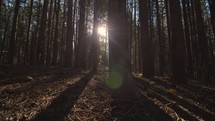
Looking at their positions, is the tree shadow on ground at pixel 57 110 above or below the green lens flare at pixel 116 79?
below

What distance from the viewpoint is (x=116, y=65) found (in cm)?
473

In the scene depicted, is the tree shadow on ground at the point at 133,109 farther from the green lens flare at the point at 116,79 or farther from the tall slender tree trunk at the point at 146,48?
the tall slender tree trunk at the point at 146,48

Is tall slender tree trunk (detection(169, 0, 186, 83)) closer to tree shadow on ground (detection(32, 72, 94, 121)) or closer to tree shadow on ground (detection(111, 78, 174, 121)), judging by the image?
tree shadow on ground (detection(111, 78, 174, 121))

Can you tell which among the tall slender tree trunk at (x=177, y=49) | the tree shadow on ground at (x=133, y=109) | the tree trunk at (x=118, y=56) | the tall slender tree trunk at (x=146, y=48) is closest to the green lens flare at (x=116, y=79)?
the tree trunk at (x=118, y=56)

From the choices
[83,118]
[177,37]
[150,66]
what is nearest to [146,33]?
[150,66]

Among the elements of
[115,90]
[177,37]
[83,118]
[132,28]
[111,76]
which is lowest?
[83,118]

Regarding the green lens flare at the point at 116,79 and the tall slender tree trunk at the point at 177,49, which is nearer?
the green lens flare at the point at 116,79

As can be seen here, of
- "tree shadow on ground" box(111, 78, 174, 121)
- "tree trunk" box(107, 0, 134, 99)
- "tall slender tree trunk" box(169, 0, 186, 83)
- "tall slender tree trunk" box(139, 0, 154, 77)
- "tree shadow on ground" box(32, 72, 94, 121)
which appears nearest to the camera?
"tree shadow on ground" box(32, 72, 94, 121)

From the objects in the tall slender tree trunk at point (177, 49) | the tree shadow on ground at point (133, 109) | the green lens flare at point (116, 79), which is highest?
the tall slender tree trunk at point (177, 49)

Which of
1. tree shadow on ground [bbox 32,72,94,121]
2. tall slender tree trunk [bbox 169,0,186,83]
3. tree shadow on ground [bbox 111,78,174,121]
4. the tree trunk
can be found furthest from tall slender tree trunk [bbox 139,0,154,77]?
tree shadow on ground [bbox 32,72,94,121]

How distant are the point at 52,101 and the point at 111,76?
4.34 ft

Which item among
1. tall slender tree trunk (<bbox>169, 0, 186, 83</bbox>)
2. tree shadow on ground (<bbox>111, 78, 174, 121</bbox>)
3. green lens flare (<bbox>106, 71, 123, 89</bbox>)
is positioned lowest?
tree shadow on ground (<bbox>111, 78, 174, 121</bbox>)

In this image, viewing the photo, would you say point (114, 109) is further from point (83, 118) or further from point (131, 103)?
point (83, 118)

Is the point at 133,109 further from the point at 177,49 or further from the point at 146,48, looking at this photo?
the point at 146,48
